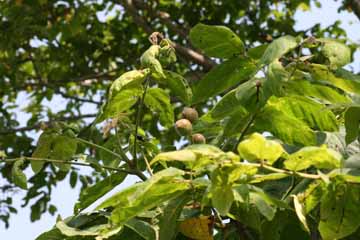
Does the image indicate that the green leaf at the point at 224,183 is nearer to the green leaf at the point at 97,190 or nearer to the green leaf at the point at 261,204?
the green leaf at the point at 261,204

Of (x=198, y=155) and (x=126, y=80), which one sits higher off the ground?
(x=126, y=80)

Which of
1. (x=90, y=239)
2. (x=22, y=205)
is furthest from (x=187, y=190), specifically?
(x=22, y=205)

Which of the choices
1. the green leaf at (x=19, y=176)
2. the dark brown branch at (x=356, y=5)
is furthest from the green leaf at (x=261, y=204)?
the dark brown branch at (x=356, y=5)

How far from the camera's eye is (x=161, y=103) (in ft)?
4.96

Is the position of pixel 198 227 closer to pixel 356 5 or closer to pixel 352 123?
pixel 352 123

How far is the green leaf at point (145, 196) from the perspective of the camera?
106cm

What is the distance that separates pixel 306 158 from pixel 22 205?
3974 mm

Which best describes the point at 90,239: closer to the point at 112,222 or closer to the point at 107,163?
the point at 112,222

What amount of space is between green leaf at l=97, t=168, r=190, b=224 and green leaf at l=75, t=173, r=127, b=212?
0.84ft

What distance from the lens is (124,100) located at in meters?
1.41

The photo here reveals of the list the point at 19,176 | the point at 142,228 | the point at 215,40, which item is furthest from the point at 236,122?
the point at 19,176

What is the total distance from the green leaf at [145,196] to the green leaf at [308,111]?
27cm

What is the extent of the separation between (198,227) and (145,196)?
0.21 m

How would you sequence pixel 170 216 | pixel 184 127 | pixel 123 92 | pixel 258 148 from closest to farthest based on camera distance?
pixel 258 148 → pixel 170 216 → pixel 123 92 → pixel 184 127
